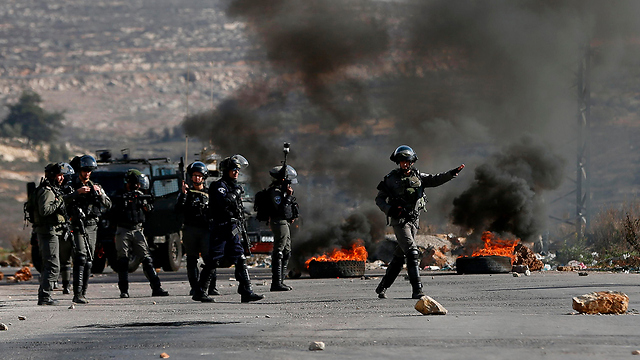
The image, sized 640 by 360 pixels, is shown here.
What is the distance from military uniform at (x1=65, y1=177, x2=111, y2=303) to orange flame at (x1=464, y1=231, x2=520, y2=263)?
8882mm

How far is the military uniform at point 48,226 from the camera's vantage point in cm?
1238

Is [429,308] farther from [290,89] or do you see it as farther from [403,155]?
[290,89]

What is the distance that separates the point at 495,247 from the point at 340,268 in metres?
3.75

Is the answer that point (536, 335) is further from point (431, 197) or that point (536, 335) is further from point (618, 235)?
point (431, 197)

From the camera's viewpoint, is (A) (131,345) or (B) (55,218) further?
(B) (55,218)

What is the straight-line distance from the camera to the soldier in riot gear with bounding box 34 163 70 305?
40.7ft

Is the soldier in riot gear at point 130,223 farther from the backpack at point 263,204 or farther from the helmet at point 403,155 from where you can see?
the helmet at point 403,155

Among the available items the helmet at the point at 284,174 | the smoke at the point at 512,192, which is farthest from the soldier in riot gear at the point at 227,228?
the smoke at the point at 512,192

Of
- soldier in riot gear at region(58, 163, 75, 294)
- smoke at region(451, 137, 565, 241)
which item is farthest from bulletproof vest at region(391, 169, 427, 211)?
smoke at region(451, 137, 565, 241)

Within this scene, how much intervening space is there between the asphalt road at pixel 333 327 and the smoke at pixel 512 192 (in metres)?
9.70

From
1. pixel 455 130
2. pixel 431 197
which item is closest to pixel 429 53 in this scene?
pixel 455 130

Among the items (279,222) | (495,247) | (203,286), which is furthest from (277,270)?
(495,247)

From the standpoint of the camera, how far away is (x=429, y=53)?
28891 mm

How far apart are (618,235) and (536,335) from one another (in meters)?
→ 18.9
